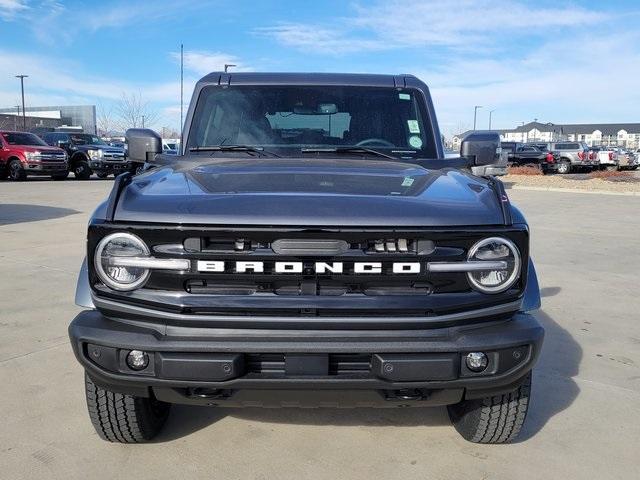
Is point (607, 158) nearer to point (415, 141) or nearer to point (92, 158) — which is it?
point (92, 158)

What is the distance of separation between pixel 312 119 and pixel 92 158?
66.9ft

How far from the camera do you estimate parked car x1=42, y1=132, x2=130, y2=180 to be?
21.9 metres

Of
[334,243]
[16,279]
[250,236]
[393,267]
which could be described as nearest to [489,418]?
[393,267]

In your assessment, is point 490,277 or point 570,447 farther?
point 570,447

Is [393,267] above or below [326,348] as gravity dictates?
above

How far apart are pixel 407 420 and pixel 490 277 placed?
119cm

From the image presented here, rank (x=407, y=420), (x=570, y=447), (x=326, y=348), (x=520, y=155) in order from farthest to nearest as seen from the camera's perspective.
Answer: (x=520, y=155) < (x=407, y=420) < (x=570, y=447) < (x=326, y=348)

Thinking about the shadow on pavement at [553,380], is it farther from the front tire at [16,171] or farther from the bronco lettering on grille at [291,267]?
the front tire at [16,171]

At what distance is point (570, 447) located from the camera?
2.88m

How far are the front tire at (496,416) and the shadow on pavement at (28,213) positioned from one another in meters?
9.55

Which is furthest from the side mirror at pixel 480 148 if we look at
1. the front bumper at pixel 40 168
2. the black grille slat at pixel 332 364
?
the front bumper at pixel 40 168

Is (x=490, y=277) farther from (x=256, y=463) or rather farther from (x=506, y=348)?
(x=256, y=463)

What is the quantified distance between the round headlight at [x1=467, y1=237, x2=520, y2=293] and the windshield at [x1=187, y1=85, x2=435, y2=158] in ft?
4.37

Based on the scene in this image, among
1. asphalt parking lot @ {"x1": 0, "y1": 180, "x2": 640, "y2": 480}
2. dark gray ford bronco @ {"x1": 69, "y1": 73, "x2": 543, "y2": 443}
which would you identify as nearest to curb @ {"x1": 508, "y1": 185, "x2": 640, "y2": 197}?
asphalt parking lot @ {"x1": 0, "y1": 180, "x2": 640, "y2": 480}
